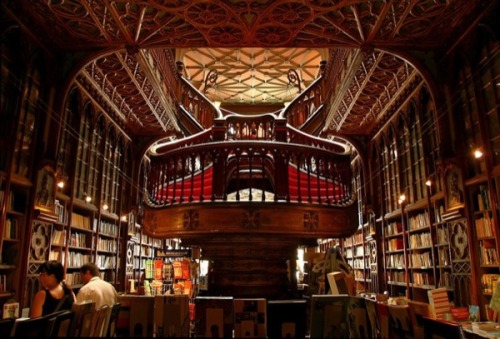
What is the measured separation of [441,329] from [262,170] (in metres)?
2.90

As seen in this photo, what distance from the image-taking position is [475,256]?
16.2 ft

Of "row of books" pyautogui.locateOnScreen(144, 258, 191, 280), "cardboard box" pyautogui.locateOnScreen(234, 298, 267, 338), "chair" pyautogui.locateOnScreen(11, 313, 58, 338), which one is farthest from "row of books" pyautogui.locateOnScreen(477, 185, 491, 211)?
"row of books" pyautogui.locateOnScreen(144, 258, 191, 280)

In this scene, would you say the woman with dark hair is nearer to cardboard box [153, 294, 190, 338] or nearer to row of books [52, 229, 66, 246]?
cardboard box [153, 294, 190, 338]

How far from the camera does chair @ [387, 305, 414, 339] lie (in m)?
2.10

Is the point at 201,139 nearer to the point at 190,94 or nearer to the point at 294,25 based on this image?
the point at 294,25

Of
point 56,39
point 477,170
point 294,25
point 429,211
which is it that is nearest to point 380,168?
point 429,211

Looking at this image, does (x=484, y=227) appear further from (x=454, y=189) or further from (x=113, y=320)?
(x=113, y=320)

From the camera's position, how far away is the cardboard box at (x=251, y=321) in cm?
247

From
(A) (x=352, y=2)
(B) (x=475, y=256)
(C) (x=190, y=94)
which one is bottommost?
(B) (x=475, y=256)

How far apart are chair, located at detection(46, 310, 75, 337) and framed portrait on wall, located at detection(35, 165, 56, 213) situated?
363 centimetres

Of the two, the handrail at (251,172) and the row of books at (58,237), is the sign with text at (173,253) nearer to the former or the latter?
the row of books at (58,237)

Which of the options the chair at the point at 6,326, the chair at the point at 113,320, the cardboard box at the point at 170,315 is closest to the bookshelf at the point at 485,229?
the cardboard box at the point at 170,315

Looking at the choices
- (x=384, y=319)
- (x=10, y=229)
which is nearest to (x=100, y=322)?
(x=384, y=319)

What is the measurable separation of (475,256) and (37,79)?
622 centimetres
